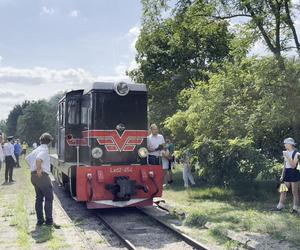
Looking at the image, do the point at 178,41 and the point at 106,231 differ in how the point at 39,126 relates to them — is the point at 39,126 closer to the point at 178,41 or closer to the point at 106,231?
the point at 178,41

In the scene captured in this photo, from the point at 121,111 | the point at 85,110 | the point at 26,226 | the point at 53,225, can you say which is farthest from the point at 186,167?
the point at 26,226

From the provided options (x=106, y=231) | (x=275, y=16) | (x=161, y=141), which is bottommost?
(x=106, y=231)

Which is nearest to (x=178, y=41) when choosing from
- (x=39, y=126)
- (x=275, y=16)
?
(x=275, y=16)

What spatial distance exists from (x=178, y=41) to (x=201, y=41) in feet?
5.08

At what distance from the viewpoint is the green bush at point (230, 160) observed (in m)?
11.6

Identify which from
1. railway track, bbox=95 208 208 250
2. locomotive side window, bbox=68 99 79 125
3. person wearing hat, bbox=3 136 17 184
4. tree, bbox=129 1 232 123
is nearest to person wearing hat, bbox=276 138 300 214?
railway track, bbox=95 208 208 250

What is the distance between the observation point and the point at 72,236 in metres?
8.41

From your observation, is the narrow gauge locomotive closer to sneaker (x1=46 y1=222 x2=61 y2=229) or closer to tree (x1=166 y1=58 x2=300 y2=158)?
sneaker (x1=46 y1=222 x2=61 y2=229)

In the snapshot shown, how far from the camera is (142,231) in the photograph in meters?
8.94

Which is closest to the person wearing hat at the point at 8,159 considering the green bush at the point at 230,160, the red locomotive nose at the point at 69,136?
the red locomotive nose at the point at 69,136

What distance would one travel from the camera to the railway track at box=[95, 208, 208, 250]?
773 centimetres

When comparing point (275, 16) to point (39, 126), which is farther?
point (39, 126)

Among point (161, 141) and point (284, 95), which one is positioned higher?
point (284, 95)

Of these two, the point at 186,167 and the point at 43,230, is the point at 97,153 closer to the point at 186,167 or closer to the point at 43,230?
the point at 43,230
